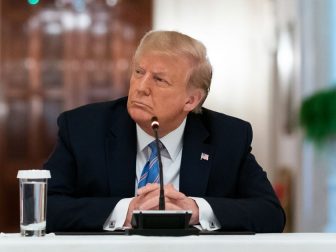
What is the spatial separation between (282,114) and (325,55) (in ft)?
4.32

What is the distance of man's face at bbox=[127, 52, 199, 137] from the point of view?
7.01 ft

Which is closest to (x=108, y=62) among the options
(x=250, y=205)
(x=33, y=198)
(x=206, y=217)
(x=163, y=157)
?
(x=163, y=157)

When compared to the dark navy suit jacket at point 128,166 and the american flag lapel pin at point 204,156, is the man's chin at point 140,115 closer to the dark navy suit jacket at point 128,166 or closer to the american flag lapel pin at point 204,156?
the dark navy suit jacket at point 128,166

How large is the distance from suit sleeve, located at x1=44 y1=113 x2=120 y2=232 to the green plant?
3457mm

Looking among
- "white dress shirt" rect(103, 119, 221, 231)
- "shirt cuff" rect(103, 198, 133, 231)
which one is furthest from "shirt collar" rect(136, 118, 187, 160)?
"shirt cuff" rect(103, 198, 133, 231)

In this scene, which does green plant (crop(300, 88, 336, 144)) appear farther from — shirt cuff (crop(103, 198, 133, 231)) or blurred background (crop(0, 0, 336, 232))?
shirt cuff (crop(103, 198, 133, 231))

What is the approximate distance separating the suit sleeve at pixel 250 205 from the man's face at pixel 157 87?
307 millimetres

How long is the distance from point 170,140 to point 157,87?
0.73ft

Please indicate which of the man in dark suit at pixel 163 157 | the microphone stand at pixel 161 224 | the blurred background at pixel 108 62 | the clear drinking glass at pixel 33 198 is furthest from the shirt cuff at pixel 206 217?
the blurred background at pixel 108 62

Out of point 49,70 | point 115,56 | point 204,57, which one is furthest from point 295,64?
point 204,57

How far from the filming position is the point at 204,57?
7.39ft

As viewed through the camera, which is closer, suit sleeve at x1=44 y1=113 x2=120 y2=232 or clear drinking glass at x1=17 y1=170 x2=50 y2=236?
clear drinking glass at x1=17 y1=170 x2=50 y2=236

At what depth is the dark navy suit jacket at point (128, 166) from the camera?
214 centimetres

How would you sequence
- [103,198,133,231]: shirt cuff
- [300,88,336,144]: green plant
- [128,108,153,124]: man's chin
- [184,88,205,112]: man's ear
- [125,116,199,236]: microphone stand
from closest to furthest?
[125,116,199,236]: microphone stand, [103,198,133,231]: shirt cuff, [128,108,153,124]: man's chin, [184,88,205,112]: man's ear, [300,88,336,144]: green plant
